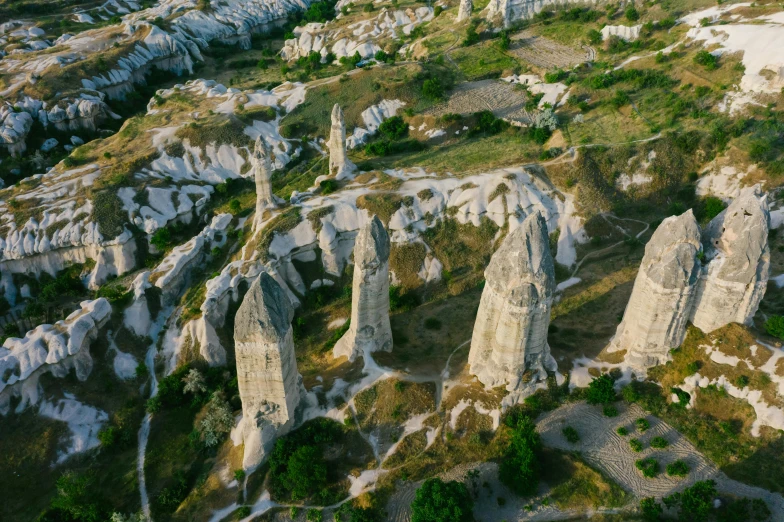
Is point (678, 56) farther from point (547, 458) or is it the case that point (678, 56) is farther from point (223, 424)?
point (223, 424)

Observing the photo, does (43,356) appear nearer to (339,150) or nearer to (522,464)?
(339,150)

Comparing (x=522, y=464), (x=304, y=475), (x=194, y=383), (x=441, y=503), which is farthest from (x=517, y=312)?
(x=194, y=383)

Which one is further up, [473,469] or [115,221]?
[115,221]

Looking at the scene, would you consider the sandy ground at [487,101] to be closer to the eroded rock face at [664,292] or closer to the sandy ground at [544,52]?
the sandy ground at [544,52]

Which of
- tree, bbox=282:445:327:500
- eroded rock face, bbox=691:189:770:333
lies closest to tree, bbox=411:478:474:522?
tree, bbox=282:445:327:500

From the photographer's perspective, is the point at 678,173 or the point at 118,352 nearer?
the point at 118,352

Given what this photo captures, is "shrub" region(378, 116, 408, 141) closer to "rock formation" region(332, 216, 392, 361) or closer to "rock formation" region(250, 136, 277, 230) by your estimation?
"rock formation" region(250, 136, 277, 230)

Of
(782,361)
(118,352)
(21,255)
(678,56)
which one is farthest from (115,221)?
(678,56)
